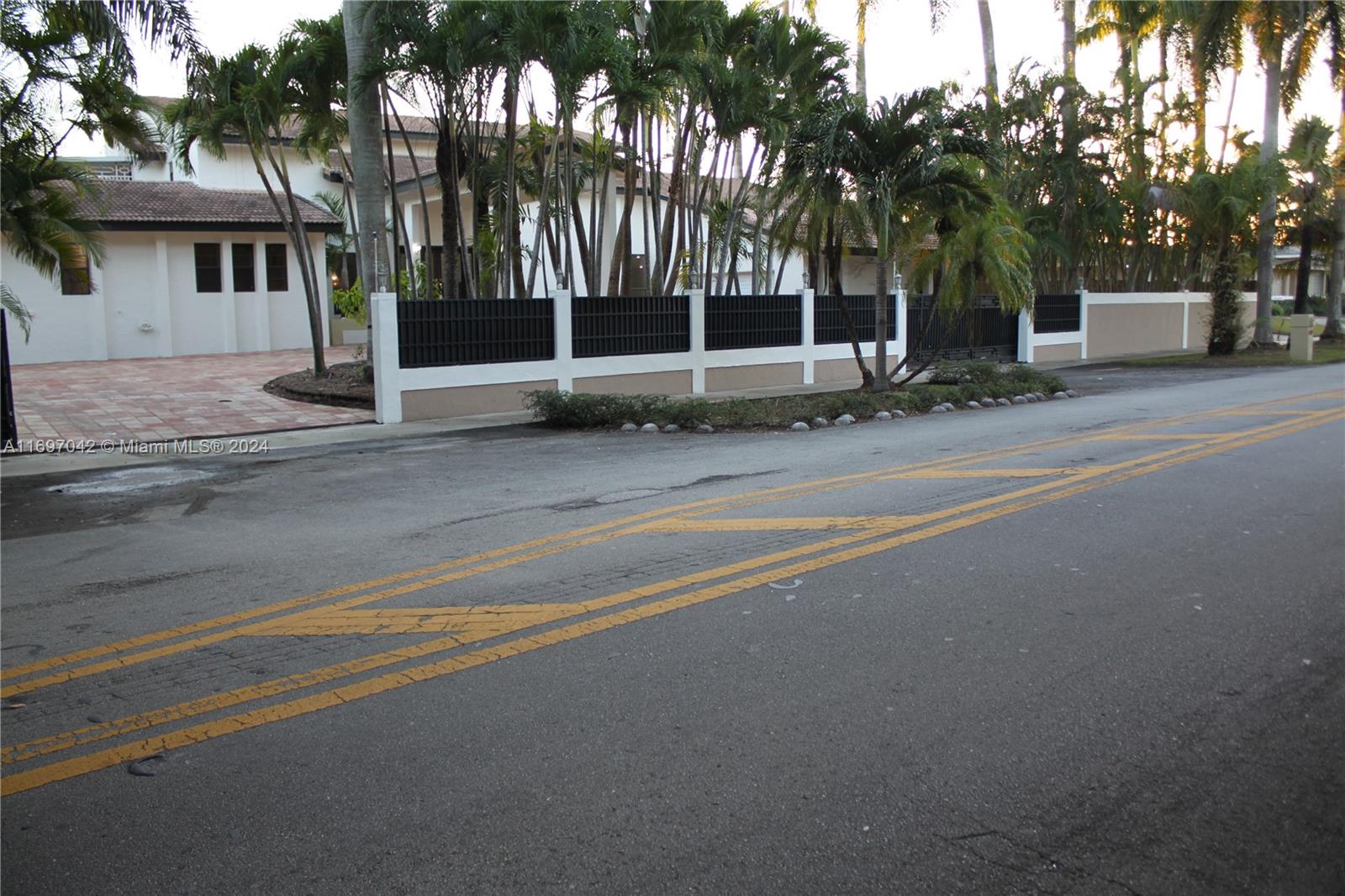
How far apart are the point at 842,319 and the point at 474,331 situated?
8833 mm

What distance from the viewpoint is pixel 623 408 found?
15555 mm

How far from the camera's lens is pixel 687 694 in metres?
4.88

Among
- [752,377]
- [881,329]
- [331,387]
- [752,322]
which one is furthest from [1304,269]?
[331,387]

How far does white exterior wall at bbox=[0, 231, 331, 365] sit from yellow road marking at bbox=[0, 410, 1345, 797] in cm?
2365

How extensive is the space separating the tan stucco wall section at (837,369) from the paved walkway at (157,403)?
9.98 m

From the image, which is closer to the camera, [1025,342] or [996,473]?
[996,473]

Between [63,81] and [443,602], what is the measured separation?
11846mm

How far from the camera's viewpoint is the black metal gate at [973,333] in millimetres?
26609

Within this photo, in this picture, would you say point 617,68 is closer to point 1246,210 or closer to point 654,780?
point 654,780

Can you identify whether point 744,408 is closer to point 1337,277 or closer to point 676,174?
point 676,174

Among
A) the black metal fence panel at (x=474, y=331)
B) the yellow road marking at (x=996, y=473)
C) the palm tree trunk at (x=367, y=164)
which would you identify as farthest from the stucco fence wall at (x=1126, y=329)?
the yellow road marking at (x=996, y=473)

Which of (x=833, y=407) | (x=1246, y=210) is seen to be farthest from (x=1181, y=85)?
(x=833, y=407)

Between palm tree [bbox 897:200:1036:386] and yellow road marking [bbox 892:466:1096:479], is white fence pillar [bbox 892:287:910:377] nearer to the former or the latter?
palm tree [bbox 897:200:1036:386]

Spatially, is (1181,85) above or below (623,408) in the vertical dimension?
above
